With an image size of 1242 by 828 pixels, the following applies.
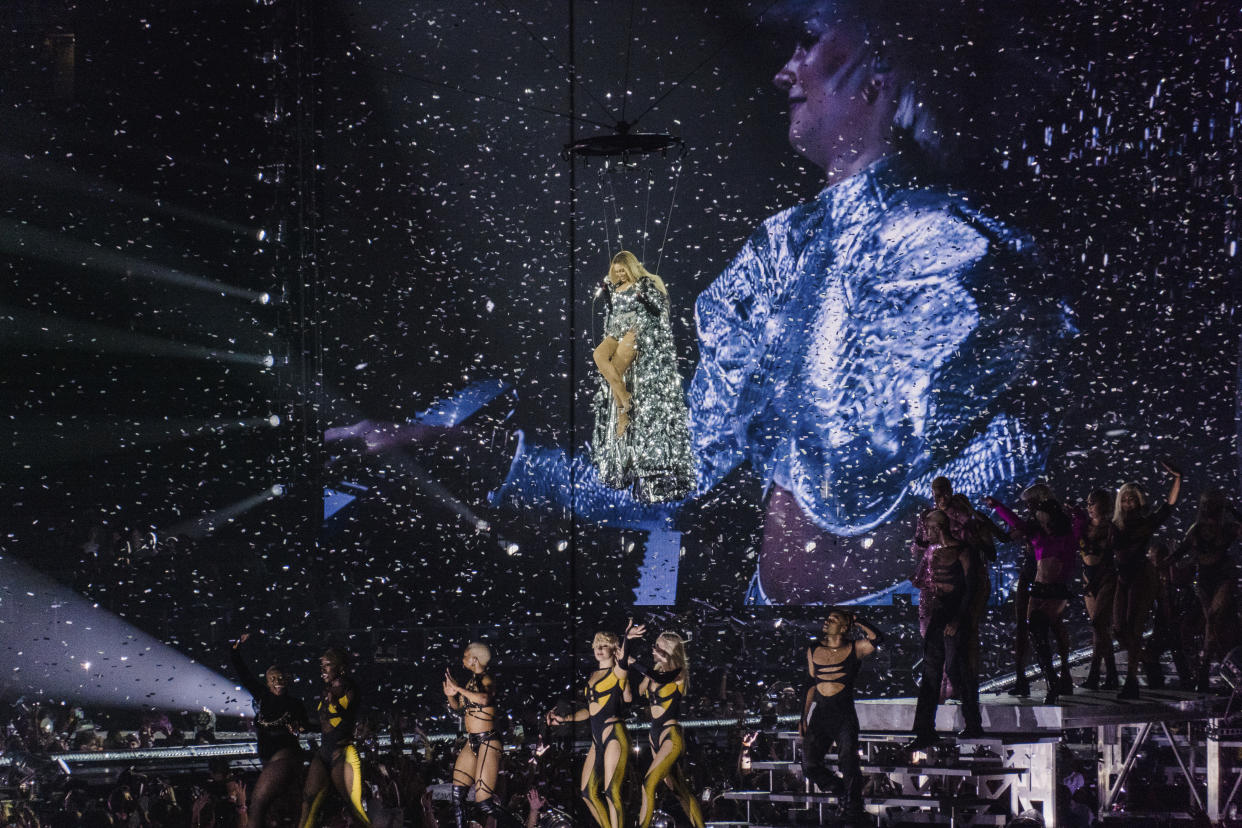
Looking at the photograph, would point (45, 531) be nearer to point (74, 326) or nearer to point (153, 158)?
point (74, 326)

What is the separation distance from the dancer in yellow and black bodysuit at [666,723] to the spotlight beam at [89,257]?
6.33m

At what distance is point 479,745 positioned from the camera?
24.2ft

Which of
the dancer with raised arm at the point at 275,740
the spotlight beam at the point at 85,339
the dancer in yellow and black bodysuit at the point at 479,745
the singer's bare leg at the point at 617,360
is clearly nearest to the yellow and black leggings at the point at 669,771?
the dancer in yellow and black bodysuit at the point at 479,745

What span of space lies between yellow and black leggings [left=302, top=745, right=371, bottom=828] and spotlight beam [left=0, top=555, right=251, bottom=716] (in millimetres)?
5137

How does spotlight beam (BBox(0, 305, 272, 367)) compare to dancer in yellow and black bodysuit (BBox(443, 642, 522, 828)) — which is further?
spotlight beam (BBox(0, 305, 272, 367))

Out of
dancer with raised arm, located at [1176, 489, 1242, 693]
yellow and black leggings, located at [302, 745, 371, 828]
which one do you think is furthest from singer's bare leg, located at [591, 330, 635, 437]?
yellow and black leggings, located at [302, 745, 371, 828]

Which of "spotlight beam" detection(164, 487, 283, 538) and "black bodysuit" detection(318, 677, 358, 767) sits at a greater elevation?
"spotlight beam" detection(164, 487, 283, 538)

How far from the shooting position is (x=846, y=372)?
39.8ft

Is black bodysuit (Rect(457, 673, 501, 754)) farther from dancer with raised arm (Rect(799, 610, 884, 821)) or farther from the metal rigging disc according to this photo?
the metal rigging disc

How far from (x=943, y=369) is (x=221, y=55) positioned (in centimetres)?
702

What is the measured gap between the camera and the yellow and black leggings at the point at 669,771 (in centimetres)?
689

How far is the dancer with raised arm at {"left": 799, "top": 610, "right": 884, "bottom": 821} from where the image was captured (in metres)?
6.62

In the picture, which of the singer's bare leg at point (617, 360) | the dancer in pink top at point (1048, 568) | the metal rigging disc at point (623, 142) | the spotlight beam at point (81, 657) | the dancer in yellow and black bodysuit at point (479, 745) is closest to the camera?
the dancer in yellow and black bodysuit at point (479, 745)

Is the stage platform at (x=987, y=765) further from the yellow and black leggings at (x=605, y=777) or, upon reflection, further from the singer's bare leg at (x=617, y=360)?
the singer's bare leg at (x=617, y=360)
